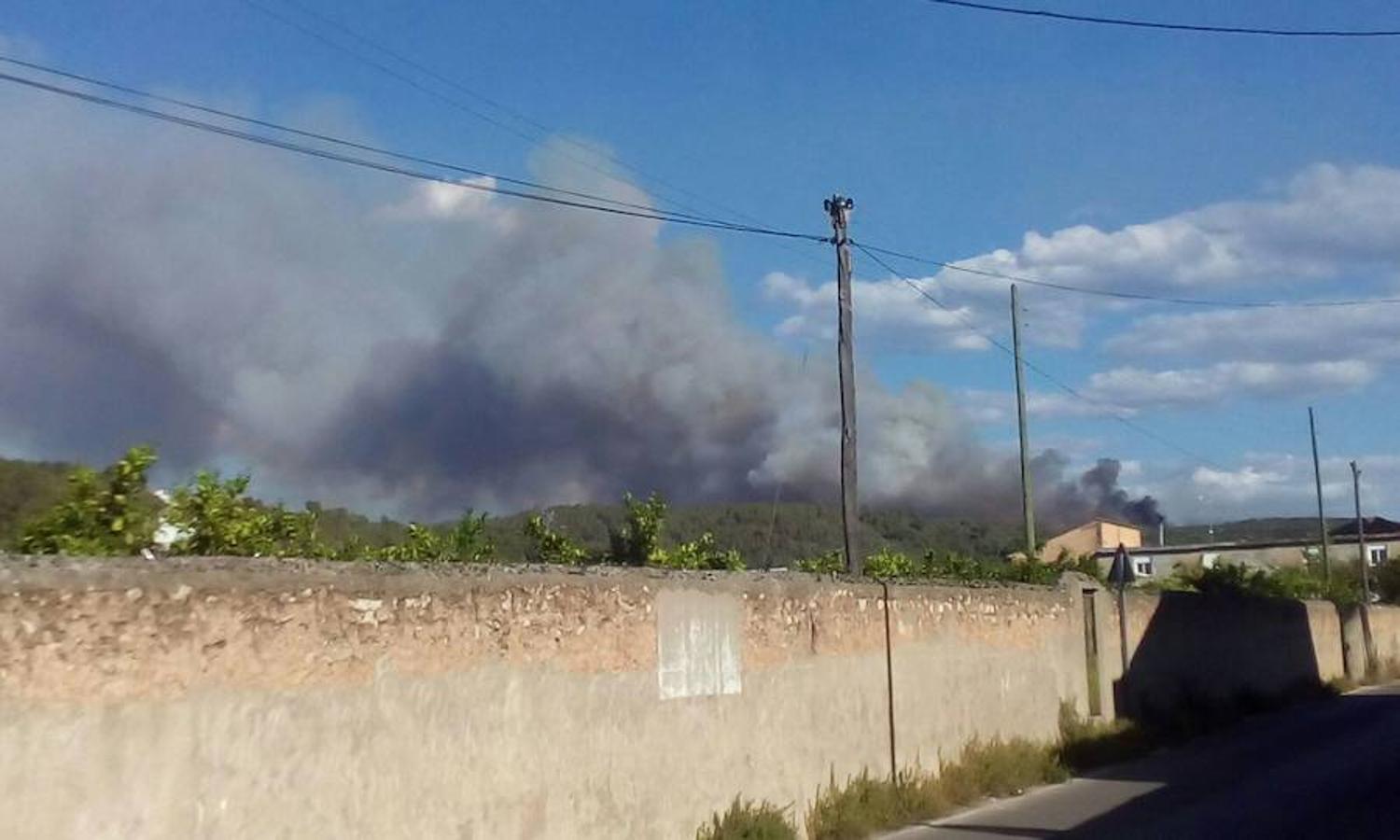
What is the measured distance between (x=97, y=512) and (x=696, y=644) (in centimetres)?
590

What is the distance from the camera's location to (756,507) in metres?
42.6

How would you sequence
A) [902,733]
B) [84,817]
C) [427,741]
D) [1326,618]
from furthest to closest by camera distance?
[1326,618] → [902,733] → [427,741] → [84,817]

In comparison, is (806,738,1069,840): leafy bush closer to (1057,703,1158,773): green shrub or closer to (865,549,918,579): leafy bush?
(1057,703,1158,773): green shrub

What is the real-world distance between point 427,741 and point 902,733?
8869 mm

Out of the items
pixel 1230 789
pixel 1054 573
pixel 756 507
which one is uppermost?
pixel 756 507

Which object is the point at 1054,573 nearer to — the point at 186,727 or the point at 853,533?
the point at 853,533

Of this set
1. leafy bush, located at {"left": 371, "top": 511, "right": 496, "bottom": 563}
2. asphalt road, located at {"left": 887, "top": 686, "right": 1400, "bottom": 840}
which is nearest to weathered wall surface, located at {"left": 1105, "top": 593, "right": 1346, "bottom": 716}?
asphalt road, located at {"left": 887, "top": 686, "right": 1400, "bottom": 840}

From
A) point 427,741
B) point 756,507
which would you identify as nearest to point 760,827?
point 427,741

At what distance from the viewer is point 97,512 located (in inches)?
417

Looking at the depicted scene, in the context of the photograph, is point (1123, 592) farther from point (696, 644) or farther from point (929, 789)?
point (696, 644)

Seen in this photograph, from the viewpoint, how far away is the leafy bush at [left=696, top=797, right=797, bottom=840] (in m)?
14.5

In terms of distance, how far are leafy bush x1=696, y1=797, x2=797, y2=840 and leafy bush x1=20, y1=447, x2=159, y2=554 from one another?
20.0 feet

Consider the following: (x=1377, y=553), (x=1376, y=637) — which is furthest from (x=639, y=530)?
(x=1377, y=553)

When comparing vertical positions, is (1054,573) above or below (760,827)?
above
